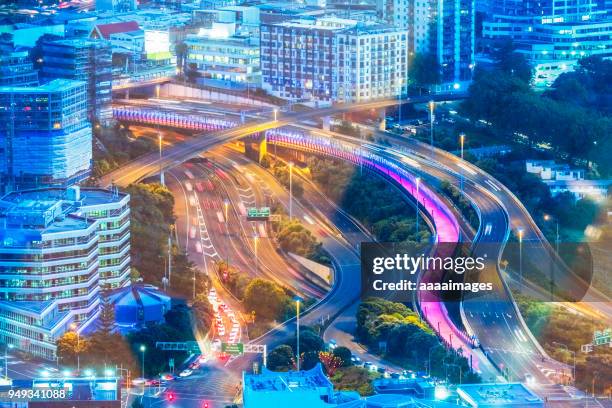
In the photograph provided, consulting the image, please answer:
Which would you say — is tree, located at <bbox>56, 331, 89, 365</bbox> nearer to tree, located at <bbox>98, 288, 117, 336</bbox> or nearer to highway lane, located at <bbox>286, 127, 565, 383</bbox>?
tree, located at <bbox>98, 288, 117, 336</bbox>

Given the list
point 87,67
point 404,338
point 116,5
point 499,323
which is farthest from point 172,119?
point 404,338

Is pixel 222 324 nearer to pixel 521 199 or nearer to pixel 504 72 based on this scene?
pixel 521 199

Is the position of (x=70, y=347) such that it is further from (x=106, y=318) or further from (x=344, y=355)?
(x=344, y=355)

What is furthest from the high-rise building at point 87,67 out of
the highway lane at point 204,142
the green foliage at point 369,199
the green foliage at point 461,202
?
the green foliage at point 461,202

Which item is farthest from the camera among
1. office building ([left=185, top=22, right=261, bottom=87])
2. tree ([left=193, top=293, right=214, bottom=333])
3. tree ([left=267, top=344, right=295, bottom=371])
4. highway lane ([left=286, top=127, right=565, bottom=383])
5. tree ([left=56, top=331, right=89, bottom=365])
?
office building ([left=185, top=22, right=261, bottom=87])

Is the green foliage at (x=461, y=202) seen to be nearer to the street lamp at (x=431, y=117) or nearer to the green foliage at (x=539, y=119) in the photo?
the street lamp at (x=431, y=117)

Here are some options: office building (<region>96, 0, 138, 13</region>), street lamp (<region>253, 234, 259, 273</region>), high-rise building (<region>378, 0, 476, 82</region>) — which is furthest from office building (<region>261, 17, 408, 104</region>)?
street lamp (<region>253, 234, 259, 273</region>)
